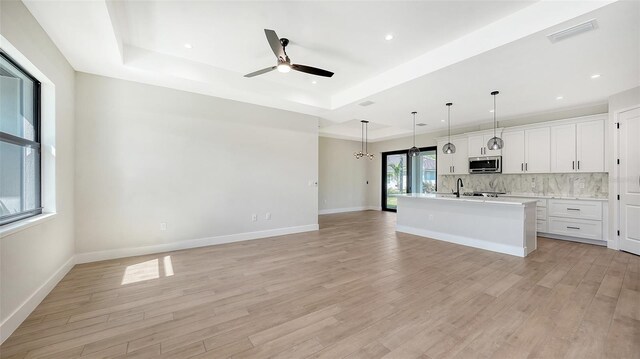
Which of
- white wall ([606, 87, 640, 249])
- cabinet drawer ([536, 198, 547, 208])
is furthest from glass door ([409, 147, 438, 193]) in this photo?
white wall ([606, 87, 640, 249])

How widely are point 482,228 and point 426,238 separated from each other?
1093 millimetres

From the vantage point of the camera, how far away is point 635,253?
407 cm

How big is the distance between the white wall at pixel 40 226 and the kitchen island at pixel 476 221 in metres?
5.76

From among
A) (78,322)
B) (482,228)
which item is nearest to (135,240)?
Result: (78,322)

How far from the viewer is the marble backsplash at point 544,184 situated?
5168mm

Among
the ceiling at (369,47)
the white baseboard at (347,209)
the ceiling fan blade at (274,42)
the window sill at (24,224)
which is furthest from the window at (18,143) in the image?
the white baseboard at (347,209)

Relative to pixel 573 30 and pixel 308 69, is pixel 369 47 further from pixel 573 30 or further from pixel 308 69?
pixel 573 30

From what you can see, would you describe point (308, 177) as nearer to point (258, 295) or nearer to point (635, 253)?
point (258, 295)

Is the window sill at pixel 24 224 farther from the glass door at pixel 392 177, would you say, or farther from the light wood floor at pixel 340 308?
the glass door at pixel 392 177

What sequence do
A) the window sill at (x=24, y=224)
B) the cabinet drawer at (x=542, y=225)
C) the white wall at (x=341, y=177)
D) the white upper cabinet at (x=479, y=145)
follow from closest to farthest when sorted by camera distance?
1. the window sill at (x=24, y=224)
2. the cabinet drawer at (x=542, y=225)
3. the white upper cabinet at (x=479, y=145)
4. the white wall at (x=341, y=177)

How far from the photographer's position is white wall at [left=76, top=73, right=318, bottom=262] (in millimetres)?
3730

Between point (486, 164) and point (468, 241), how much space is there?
2731mm

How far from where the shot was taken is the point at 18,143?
2.41 meters

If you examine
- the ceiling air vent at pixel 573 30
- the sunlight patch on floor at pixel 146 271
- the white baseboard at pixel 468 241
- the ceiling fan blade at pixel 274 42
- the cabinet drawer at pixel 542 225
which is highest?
the ceiling fan blade at pixel 274 42
